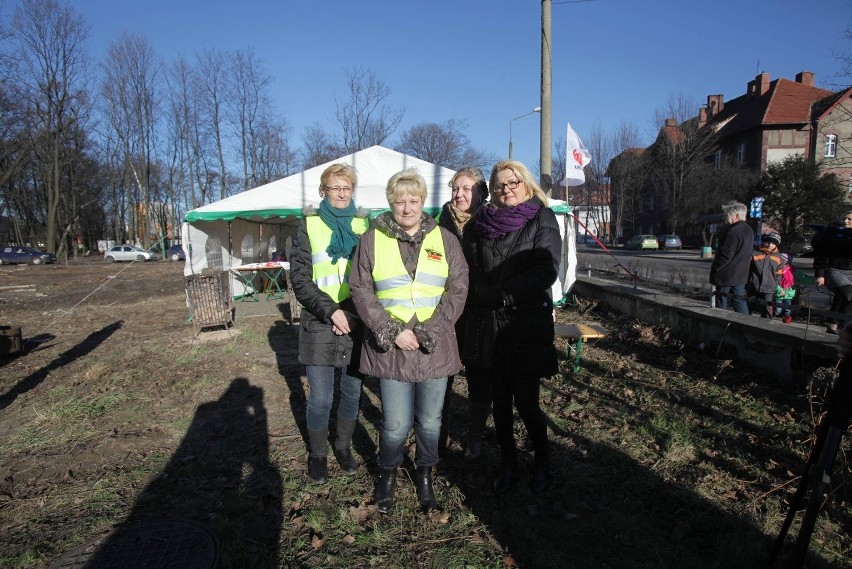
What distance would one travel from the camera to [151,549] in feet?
8.33

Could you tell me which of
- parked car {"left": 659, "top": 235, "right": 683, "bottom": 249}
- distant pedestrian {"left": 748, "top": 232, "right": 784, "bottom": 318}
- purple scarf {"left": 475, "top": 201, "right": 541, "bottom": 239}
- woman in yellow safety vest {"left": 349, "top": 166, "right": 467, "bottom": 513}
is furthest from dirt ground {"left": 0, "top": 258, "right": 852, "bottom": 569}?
parked car {"left": 659, "top": 235, "right": 683, "bottom": 249}

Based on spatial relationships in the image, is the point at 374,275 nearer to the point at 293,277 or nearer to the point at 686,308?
the point at 293,277

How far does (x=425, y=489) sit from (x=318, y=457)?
0.77m

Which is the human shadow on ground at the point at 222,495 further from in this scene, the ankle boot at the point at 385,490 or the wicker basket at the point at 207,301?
the wicker basket at the point at 207,301

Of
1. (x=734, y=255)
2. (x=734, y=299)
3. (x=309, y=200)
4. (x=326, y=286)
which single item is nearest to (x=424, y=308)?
(x=326, y=286)

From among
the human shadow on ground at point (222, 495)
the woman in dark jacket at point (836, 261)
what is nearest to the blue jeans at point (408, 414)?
the human shadow on ground at point (222, 495)

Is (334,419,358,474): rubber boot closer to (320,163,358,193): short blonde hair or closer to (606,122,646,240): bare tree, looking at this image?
(320,163,358,193): short blonde hair

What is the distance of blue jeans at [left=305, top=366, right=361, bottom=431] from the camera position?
9.90 feet

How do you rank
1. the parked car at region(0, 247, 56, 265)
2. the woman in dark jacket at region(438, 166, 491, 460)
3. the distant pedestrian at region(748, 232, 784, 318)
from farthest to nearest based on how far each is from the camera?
the parked car at region(0, 247, 56, 265) < the distant pedestrian at region(748, 232, 784, 318) < the woman in dark jacket at region(438, 166, 491, 460)

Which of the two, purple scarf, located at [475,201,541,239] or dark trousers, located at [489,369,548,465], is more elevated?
purple scarf, located at [475,201,541,239]

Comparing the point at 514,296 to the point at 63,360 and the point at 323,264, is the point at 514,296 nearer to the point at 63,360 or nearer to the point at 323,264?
the point at 323,264

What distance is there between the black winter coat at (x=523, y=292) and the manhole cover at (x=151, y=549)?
5.97ft

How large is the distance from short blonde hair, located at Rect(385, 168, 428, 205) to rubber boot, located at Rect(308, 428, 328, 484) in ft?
5.10

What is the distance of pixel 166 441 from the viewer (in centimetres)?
390
